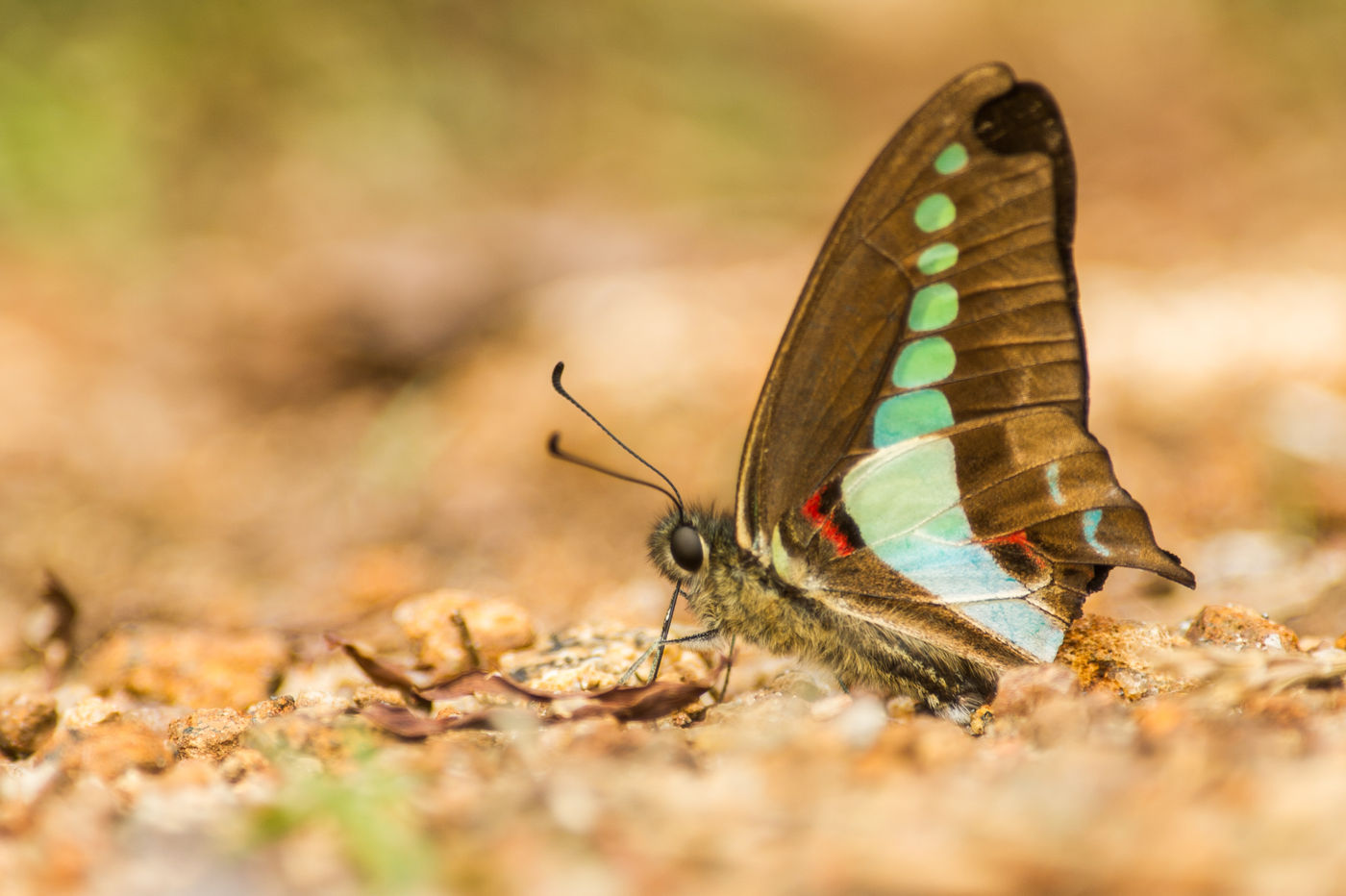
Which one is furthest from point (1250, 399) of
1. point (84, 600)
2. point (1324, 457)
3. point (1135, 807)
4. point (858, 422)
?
point (84, 600)

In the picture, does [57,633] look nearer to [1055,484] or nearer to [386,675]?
[386,675]

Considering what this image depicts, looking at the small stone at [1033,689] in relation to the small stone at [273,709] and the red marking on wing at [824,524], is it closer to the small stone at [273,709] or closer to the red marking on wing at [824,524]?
the red marking on wing at [824,524]

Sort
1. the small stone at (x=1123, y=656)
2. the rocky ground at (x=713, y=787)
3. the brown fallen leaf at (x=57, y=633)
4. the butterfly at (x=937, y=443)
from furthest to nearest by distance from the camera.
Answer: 1. the brown fallen leaf at (x=57, y=633)
2. the butterfly at (x=937, y=443)
3. the small stone at (x=1123, y=656)
4. the rocky ground at (x=713, y=787)

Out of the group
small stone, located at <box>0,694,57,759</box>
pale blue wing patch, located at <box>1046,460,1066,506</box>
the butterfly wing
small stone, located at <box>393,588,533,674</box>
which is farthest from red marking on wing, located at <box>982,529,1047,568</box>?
small stone, located at <box>0,694,57,759</box>

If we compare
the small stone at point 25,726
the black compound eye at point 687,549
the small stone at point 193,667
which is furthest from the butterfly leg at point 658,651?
the small stone at point 25,726

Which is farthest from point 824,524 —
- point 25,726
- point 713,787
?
point 25,726

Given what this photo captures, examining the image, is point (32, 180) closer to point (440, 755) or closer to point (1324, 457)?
point (440, 755)

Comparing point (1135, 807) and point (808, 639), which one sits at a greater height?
point (1135, 807)

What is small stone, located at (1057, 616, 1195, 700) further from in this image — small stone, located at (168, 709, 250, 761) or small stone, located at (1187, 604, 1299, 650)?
small stone, located at (168, 709, 250, 761)
